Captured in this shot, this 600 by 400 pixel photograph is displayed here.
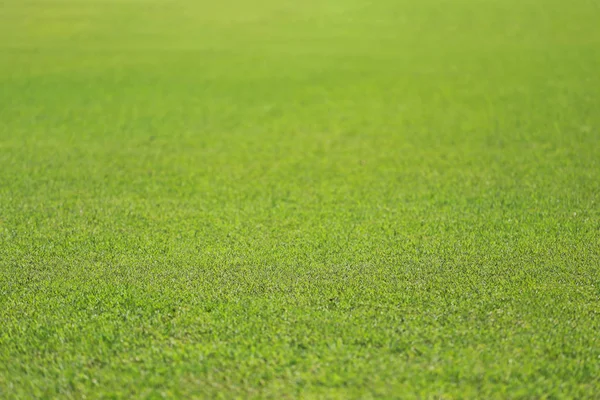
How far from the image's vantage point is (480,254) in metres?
3.74

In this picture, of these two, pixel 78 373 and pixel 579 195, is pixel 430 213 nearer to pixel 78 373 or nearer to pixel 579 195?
pixel 579 195

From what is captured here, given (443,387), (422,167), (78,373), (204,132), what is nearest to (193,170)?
(204,132)

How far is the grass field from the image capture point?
2771 millimetres

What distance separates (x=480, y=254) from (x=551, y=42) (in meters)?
6.21

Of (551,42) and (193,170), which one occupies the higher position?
(551,42)

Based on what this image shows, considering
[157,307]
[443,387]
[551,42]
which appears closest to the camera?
[443,387]

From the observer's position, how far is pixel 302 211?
4.47 m

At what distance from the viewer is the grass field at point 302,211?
277cm

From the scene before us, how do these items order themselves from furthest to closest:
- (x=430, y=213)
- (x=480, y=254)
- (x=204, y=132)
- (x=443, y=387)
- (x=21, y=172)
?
(x=204, y=132) < (x=21, y=172) < (x=430, y=213) < (x=480, y=254) < (x=443, y=387)

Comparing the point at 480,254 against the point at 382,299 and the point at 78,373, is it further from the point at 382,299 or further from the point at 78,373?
the point at 78,373

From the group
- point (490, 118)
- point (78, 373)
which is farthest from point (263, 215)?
point (490, 118)

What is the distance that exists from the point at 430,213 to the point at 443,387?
192cm

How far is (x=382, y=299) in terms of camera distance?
3248 millimetres

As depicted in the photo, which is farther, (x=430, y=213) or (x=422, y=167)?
(x=422, y=167)
